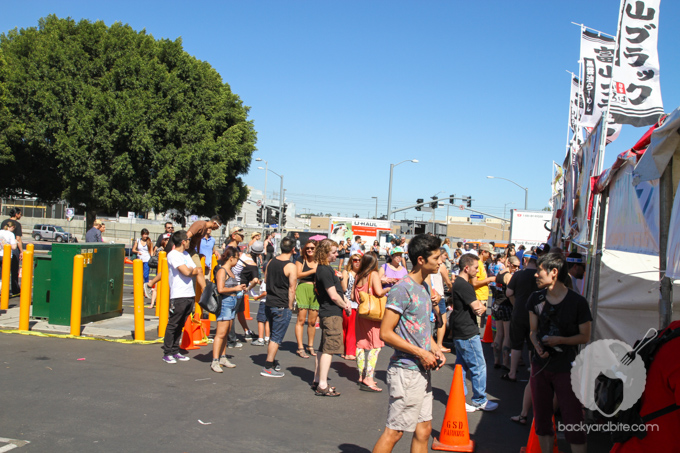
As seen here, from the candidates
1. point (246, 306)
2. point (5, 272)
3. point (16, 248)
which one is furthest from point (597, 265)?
point (16, 248)

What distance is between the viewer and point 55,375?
21.1 ft

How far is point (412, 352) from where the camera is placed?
3676 mm

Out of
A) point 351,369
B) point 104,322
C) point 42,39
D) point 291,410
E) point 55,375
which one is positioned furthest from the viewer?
point 42,39

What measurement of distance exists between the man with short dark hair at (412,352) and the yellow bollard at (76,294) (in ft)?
20.9

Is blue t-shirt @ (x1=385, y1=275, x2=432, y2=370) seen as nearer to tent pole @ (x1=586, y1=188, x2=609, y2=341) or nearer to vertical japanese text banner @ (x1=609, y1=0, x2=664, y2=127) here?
tent pole @ (x1=586, y1=188, x2=609, y2=341)

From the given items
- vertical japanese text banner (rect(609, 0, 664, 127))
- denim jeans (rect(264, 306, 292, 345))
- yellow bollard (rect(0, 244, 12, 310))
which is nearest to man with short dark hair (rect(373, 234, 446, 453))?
denim jeans (rect(264, 306, 292, 345))

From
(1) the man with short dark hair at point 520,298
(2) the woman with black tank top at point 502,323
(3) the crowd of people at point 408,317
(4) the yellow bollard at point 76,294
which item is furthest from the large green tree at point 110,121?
(1) the man with short dark hair at point 520,298

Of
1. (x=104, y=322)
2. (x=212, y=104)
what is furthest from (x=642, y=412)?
(x=212, y=104)

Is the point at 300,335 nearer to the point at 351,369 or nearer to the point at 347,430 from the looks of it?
the point at 351,369

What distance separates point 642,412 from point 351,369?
5.51 metres

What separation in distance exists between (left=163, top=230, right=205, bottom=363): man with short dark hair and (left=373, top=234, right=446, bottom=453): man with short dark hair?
4.13 m

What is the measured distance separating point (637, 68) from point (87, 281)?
8.71 meters

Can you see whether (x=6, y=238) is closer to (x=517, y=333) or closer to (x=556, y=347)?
(x=517, y=333)

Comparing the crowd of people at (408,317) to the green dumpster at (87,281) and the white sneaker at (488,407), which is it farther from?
the green dumpster at (87,281)
